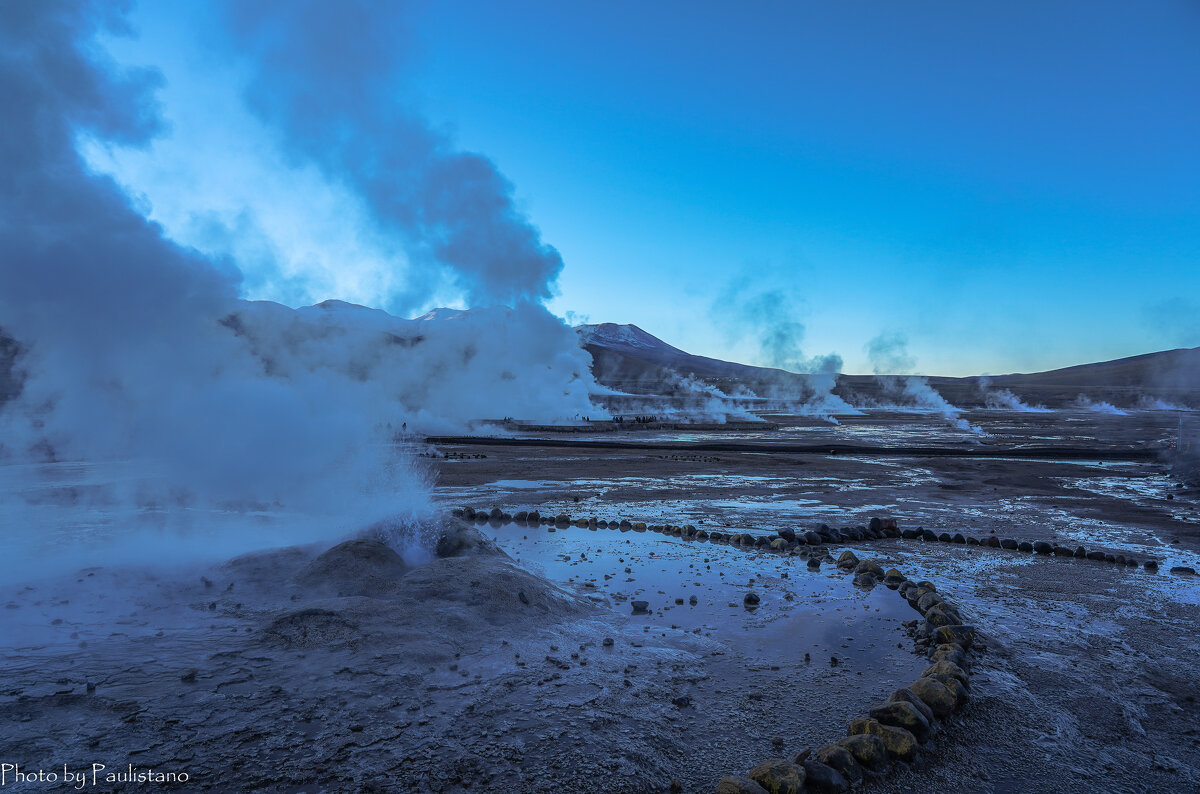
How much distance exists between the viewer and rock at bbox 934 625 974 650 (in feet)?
23.3

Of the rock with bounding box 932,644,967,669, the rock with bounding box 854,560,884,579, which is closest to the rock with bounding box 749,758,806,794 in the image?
the rock with bounding box 932,644,967,669

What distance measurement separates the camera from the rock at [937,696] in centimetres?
564

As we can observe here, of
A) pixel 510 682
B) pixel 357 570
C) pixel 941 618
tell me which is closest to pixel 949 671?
pixel 941 618

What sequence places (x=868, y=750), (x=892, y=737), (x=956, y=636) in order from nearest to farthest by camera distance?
(x=868, y=750), (x=892, y=737), (x=956, y=636)

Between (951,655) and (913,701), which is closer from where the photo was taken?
(913,701)

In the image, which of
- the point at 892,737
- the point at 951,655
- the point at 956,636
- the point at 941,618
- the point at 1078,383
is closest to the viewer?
the point at 892,737

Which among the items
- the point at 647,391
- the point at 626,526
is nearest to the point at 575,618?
the point at 626,526

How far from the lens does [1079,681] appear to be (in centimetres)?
633

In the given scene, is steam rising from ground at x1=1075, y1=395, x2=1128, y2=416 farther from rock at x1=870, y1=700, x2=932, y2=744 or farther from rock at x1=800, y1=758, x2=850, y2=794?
rock at x1=800, y1=758, x2=850, y2=794

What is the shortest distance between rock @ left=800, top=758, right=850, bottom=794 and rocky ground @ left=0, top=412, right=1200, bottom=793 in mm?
425

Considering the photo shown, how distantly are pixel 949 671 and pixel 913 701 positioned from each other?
0.94m

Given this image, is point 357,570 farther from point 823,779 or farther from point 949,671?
point 949,671

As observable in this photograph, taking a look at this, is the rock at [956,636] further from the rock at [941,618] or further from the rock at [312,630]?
the rock at [312,630]

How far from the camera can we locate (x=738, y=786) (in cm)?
425
